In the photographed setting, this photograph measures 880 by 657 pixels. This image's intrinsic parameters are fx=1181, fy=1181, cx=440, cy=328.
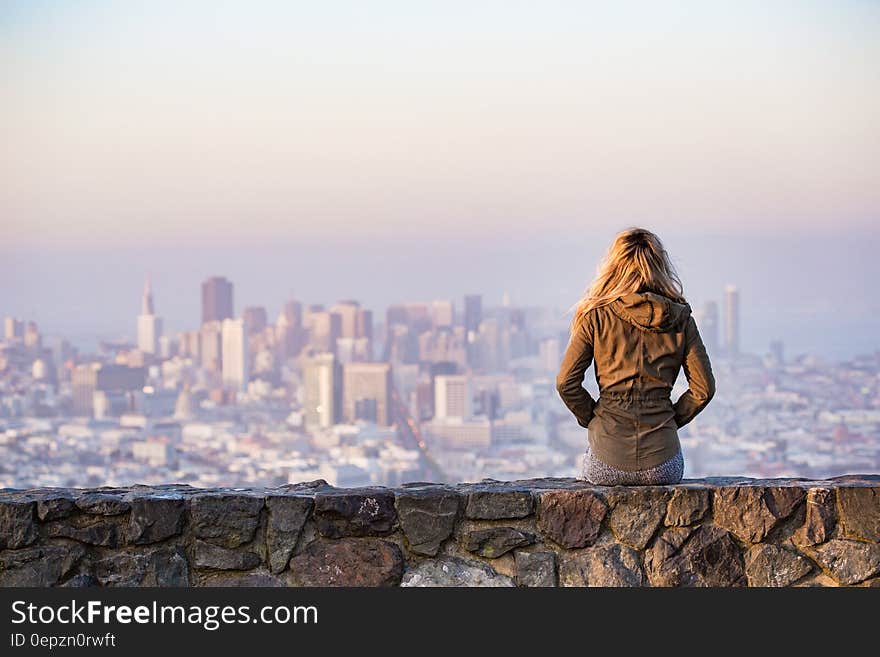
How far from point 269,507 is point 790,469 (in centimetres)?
5149

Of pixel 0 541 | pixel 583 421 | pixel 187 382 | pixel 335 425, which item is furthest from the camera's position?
pixel 187 382

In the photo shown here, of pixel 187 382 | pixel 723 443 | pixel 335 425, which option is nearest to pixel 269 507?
pixel 723 443

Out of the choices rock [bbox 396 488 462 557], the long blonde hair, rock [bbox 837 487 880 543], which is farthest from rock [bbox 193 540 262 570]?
rock [bbox 837 487 880 543]

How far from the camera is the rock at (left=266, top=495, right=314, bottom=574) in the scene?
4004mm

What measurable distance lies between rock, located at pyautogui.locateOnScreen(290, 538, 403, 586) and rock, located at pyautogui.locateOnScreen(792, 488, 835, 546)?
1372 mm

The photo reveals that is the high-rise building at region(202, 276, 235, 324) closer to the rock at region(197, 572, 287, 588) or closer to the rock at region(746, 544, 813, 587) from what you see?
the rock at region(197, 572, 287, 588)

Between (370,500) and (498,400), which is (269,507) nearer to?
(370,500)

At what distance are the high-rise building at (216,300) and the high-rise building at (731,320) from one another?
37.7 meters

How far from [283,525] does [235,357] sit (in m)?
73.6

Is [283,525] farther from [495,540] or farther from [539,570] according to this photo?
[539,570]

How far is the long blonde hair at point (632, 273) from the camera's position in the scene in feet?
13.1

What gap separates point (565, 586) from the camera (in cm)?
401

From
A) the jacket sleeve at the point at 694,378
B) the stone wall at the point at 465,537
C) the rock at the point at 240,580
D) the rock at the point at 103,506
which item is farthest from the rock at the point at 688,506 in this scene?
the rock at the point at 103,506

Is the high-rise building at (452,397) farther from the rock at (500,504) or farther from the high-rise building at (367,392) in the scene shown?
the rock at (500,504)
